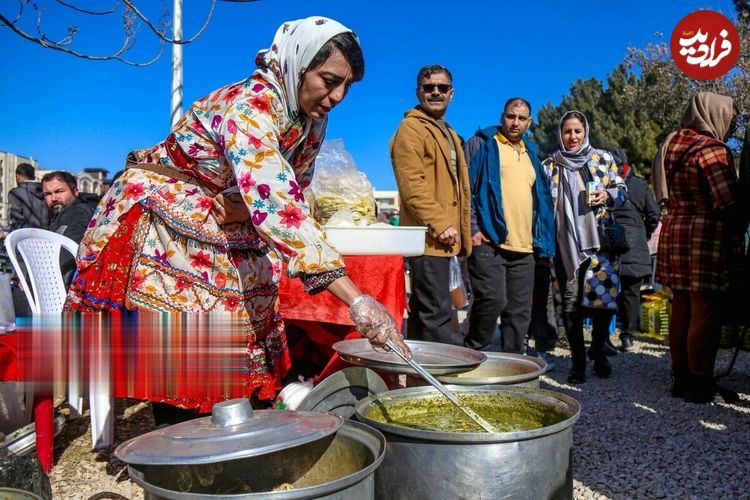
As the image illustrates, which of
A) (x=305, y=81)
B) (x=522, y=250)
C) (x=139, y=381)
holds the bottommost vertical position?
(x=139, y=381)

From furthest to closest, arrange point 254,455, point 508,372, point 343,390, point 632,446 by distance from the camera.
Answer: point 632,446 → point 508,372 → point 343,390 → point 254,455

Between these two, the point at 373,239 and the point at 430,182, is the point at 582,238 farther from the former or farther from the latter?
the point at 373,239

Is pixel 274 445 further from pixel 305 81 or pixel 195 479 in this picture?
pixel 305 81

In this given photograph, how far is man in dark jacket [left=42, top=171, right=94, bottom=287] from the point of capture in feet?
16.6

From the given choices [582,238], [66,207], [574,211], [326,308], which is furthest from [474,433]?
[66,207]

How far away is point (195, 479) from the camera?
143 centimetres

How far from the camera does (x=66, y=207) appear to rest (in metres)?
5.33

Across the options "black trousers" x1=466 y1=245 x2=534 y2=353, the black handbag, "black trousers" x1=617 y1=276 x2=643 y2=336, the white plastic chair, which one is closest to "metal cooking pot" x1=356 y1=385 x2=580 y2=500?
the white plastic chair

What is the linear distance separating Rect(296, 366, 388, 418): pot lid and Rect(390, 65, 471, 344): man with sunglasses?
1517 millimetres

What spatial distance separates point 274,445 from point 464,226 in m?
2.83

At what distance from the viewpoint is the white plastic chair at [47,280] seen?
9.85 feet

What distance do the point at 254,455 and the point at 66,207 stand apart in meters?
4.90

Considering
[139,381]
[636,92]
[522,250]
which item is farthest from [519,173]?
[636,92]

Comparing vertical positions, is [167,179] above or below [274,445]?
above
